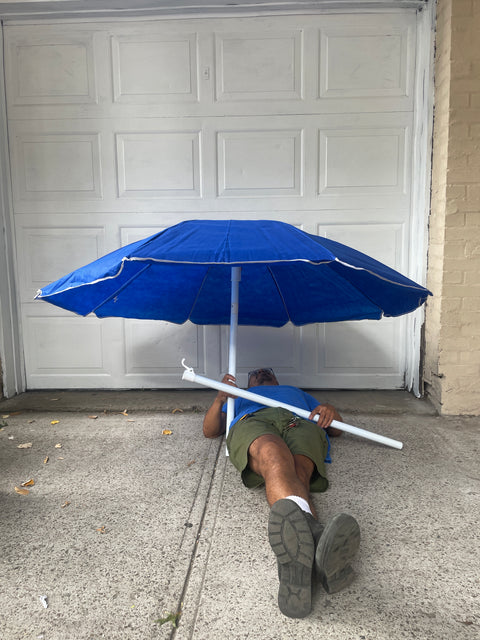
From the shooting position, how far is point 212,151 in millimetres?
4285

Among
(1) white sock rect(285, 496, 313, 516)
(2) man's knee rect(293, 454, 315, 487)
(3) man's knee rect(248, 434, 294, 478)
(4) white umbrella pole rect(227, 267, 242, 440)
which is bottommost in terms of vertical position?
(2) man's knee rect(293, 454, 315, 487)

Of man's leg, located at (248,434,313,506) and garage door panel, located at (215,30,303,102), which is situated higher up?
garage door panel, located at (215,30,303,102)

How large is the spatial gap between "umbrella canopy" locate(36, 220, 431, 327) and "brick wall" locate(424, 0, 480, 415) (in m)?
1.19

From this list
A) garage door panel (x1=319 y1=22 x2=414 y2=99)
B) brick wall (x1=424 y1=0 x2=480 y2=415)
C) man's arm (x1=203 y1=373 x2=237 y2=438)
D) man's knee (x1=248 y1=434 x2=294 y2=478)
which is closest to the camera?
man's knee (x1=248 y1=434 x2=294 y2=478)

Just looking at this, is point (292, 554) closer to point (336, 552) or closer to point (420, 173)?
point (336, 552)

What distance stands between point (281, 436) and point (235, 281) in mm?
866

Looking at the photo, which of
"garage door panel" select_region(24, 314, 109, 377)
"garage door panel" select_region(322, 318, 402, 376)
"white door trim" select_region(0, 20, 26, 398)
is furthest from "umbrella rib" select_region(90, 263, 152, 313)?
"garage door panel" select_region(322, 318, 402, 376)

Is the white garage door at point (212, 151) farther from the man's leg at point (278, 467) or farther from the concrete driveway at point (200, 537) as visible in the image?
the man's leg at point (278, 467)

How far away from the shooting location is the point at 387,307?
2.75m

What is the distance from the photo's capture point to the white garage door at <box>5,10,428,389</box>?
13.7 feet

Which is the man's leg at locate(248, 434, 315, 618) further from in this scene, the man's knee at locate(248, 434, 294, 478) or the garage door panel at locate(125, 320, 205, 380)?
the garage door panel at locate(125, 320, 205, 380)

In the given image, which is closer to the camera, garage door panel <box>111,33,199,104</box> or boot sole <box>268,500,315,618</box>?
boot sole <box>268,500,315,618</box>

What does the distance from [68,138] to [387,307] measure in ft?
10.2

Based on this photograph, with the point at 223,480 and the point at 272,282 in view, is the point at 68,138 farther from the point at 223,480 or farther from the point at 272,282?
the point at 223,480
